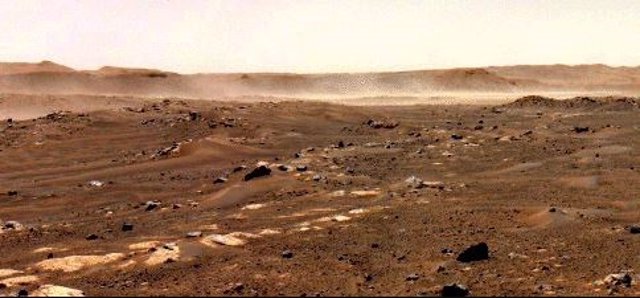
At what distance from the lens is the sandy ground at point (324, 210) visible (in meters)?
6.29

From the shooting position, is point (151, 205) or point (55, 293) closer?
point (55, 293)

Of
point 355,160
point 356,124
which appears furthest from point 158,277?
point 356,124

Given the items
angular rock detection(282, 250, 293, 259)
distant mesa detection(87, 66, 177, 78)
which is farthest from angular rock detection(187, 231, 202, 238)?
distant mesa detection(87, 66, 177, 78)

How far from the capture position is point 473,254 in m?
6.66

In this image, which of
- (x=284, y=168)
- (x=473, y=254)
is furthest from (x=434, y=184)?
(x=473, y=254)

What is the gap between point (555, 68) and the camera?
57.1 meters

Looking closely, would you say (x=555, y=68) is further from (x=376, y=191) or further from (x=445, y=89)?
(x=376, y=191)

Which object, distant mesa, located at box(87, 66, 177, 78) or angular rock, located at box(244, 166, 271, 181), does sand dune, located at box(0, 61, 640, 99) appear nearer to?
distant mesa, located at box(87, 66, 177, 78)

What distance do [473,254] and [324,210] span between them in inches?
111

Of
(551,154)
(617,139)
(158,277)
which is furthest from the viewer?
(617,139)

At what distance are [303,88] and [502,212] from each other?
1666 inches

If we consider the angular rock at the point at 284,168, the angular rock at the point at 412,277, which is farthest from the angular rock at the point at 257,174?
the angular rock at the point at 412,277

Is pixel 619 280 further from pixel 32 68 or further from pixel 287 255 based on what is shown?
pixel 32 68

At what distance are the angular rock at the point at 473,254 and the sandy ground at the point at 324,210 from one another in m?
0.02
